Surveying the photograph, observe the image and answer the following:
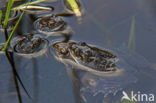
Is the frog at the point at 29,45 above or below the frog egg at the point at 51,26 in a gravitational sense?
below

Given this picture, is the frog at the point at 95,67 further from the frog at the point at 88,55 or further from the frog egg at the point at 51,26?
the frog egg at the point at 51,26

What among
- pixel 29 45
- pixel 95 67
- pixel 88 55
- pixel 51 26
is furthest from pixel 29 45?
pixel 95 67

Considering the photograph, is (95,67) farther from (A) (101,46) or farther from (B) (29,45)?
(B) (29,45)

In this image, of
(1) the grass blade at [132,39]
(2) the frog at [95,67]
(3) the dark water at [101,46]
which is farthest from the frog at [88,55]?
(1) the grass blade at [132,39]

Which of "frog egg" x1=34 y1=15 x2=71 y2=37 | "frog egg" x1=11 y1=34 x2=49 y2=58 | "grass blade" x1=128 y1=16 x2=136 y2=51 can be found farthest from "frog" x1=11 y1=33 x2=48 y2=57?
"grass blade" x1=128 y1=16 x2=136 y2=51

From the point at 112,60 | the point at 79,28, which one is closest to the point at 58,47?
the point at 79,28

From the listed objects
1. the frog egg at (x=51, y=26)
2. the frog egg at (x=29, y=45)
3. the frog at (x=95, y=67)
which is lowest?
the frog at (x=95, y=67)

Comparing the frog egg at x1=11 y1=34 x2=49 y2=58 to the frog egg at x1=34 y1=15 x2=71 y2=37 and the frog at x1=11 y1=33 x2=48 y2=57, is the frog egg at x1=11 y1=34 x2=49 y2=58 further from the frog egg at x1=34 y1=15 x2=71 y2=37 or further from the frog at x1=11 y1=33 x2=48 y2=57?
the frog egg at x1=34 y1=15 x2=71 y2=37
